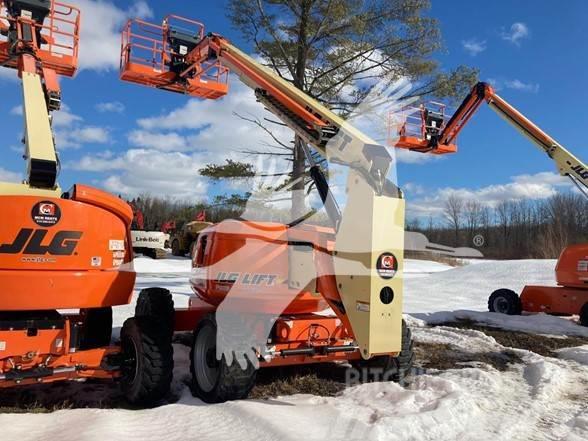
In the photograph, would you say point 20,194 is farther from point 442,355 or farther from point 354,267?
point 442,355

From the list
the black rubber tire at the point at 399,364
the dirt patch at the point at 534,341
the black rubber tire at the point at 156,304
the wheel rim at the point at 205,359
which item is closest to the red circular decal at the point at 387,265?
the black rubber tire at the point at 399,364

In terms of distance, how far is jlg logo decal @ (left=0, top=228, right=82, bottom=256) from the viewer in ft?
15.2

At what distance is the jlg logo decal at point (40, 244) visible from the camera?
15.2 feet

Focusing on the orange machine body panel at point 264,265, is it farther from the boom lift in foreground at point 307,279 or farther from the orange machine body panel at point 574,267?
the orange machine body panel at point 574,267

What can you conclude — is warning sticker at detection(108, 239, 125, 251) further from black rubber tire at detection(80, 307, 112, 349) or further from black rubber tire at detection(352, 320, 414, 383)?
black rubber tire at detection(352, 320, 414, 383)

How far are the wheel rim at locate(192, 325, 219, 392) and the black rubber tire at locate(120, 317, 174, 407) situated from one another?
0.40m

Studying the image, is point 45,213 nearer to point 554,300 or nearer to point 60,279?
point 60,279

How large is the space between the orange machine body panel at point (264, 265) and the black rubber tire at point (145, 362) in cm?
92

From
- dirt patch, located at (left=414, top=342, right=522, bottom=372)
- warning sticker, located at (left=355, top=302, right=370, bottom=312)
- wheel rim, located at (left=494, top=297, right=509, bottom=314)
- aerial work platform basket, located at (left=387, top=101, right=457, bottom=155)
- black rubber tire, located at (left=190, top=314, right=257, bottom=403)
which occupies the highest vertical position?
aerial work platform basket, located at (left=387, top=101, right=457, bottom=155)

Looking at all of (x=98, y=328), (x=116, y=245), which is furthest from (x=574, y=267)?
(x=116, y=245)

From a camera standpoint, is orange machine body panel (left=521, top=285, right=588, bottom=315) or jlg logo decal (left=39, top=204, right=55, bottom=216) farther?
orange machine body panel (left=521, top=285, right=588, bottom=315)

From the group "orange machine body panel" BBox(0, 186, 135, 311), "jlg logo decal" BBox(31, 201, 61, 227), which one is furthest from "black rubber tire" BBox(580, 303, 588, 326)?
"jlg logo decal" BBox(31, 201, 61, 227)

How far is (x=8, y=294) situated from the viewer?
4.62 m

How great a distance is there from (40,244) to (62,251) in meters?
0.21
